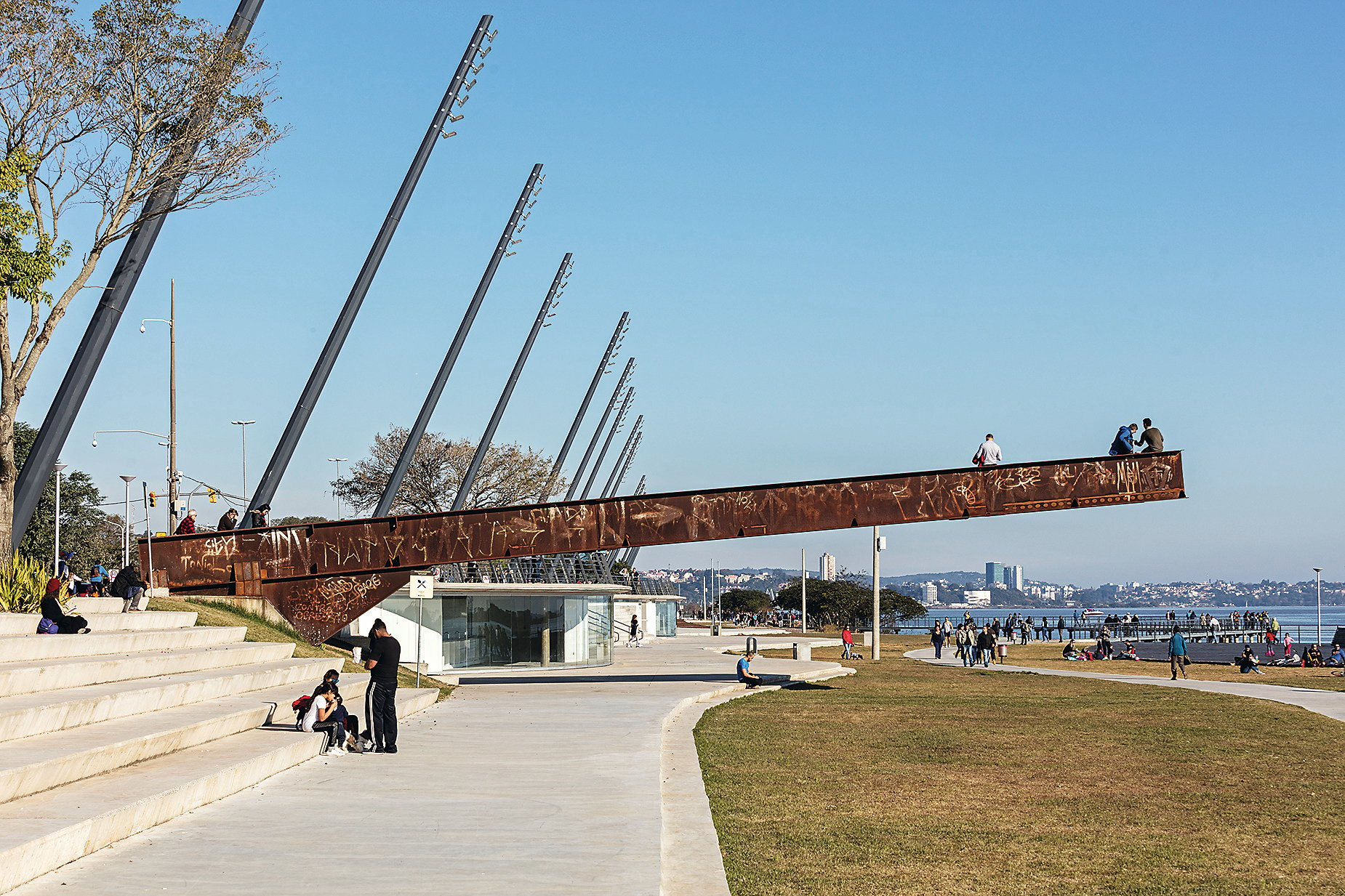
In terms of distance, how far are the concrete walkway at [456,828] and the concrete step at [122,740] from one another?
90cm

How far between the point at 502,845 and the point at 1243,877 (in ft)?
18.3

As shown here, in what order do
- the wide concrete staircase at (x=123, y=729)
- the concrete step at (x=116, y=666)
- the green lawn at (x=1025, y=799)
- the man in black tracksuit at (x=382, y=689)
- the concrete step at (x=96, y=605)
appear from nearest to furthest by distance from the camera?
the wide concrete staircase at (x=123, y=729) → the green lawn at (x=1025, y=799) → the concrete step at (x=116, y=666) → the man in black tracksuit at (x=382, y=689) → the concrete step at (x=96, y=605)

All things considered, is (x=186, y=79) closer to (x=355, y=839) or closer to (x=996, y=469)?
(x=355, y=839)

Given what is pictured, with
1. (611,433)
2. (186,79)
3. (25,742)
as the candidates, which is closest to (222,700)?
(25,742)

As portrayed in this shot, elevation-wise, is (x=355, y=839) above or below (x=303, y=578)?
below

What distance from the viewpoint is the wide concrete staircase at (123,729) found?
910 cm

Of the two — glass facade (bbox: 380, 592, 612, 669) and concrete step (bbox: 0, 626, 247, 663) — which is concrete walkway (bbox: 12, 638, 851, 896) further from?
glass facade (bbox: 380, 592, 612, 669)

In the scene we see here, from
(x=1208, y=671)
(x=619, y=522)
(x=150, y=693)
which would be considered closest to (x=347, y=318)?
(x=619, y=522)

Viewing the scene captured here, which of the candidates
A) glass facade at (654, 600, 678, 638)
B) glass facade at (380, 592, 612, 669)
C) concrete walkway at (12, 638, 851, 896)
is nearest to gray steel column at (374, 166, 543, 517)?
glass facade at (380, 592, 612, 669)

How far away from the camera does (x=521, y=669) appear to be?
4125 centimetres

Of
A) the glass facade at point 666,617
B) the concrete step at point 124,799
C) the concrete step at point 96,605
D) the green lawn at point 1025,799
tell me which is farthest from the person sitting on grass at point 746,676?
the glass facade at point 666,617

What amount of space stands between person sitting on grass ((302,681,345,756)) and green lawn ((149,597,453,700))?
7052 millimetres

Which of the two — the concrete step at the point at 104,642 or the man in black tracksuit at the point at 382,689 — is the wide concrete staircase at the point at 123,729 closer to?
the concrete step at the point at 104,642

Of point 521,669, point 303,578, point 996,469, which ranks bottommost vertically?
point 521,669
